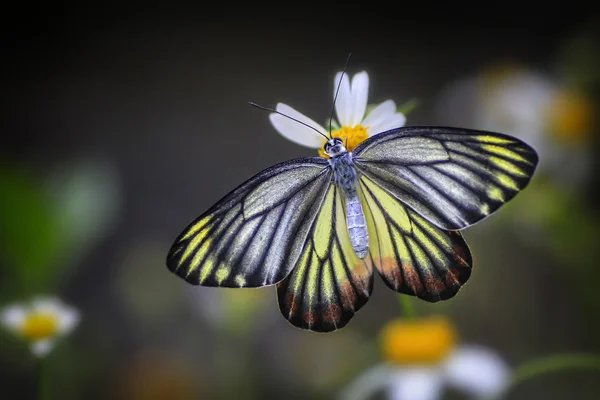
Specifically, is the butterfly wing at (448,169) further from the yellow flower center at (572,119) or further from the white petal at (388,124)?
the yellow flower center at (572,119)

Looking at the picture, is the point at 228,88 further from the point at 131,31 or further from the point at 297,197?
the point at 297,197

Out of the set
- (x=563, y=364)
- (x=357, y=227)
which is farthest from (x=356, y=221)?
(x=563, y=364)

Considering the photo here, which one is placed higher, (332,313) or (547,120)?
(547,120)

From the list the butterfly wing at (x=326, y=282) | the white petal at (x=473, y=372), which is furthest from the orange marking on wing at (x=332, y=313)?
the white petal at (x=473, y=372)

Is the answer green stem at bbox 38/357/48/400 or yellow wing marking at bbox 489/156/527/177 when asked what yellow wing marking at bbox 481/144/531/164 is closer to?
yellow wing marking at bbox 489/156/527/177

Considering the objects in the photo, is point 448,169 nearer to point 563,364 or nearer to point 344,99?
point 344,99

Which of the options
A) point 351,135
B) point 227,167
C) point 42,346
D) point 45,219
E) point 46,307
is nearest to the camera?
point 351,135
